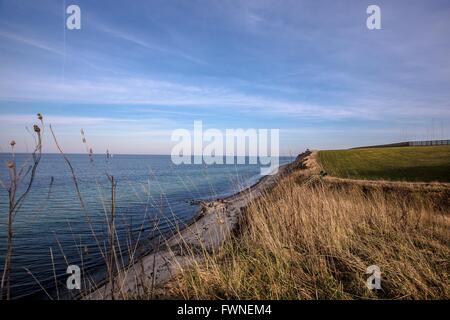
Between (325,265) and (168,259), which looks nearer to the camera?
(325,265)

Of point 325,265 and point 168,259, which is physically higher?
point 325,265

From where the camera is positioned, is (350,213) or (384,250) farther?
(350,213)

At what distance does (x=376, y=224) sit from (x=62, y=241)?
40.3 feet

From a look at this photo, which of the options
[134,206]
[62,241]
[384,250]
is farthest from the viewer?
[134,206]

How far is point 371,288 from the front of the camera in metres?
3.67
